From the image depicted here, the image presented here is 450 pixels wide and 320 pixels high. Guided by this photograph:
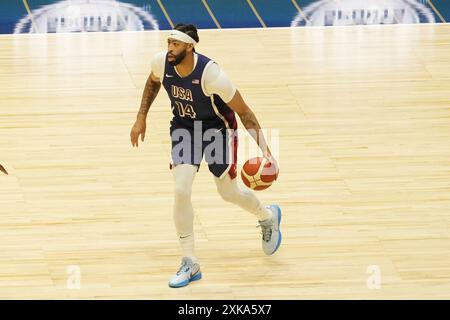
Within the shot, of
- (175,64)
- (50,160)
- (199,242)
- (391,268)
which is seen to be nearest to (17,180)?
(50,160)

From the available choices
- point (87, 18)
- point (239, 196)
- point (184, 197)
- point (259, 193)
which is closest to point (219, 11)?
point (87, 18)

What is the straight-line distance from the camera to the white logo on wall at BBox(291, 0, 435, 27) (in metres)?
15.4

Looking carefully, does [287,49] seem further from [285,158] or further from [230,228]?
[230,228]

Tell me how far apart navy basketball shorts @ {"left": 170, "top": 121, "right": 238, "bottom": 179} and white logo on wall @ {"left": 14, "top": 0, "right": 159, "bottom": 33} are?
594 centimetres

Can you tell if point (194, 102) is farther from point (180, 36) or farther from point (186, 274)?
point (186, 274)

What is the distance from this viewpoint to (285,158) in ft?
38.6

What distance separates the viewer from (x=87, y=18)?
603 inches

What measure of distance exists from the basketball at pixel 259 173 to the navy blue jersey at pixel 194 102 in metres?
0.33

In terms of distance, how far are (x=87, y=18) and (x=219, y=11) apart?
5.19 feet

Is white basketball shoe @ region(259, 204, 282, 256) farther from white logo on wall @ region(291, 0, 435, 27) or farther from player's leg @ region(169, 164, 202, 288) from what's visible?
white logo on wall @ region(291, 0, 435, 27)

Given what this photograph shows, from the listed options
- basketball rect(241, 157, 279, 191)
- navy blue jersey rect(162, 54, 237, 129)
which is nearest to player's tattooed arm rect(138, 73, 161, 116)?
navy blue jersey rect(162, 54, 237, 129)

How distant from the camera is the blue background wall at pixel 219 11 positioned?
1530 centimetres

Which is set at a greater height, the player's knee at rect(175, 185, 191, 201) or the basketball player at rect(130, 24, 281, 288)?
the basketball player at rect(130, 24, 281, 288)

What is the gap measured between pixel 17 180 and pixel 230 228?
79.5 inches
